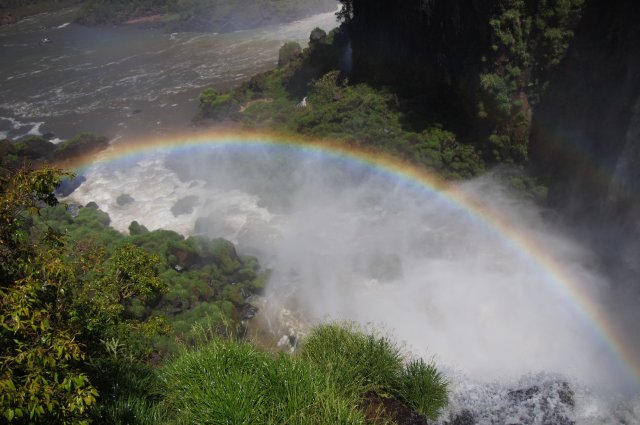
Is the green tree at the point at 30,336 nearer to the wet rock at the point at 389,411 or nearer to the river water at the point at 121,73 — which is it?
the wet rock at the point at 389,411

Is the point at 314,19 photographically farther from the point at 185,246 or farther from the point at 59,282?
the point at 59,282

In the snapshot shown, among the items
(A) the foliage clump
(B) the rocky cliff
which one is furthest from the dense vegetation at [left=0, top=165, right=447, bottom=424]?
(B) the rocky cliff

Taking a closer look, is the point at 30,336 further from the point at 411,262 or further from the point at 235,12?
the point at 235,12

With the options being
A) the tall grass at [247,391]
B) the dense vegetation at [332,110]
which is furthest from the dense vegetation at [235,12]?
the tall grass at [247,391]

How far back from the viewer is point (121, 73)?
174 ft

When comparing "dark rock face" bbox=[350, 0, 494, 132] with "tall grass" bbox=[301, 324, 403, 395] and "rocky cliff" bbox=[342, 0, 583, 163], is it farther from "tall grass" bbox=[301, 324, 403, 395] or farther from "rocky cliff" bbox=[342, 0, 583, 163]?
"tall grass" bbox=[301, 324, 403, 395]

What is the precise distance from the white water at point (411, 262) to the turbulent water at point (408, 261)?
0.06 metres

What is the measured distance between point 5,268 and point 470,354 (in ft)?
47.1

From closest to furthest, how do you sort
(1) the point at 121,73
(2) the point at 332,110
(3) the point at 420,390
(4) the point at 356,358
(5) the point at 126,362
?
(5) the point at 126,362
(4) the point at 356,358
(3) the point at 420,390
(2) the point at 332,110
(1) the point at 121,73

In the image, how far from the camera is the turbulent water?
1449 centimetres

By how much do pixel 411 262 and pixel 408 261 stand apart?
0.48ft

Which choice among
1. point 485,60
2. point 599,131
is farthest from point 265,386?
point 485,60

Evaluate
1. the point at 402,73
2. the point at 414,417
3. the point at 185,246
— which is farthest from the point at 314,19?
the point at 414,417

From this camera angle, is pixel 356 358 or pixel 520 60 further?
pixel 520 60
